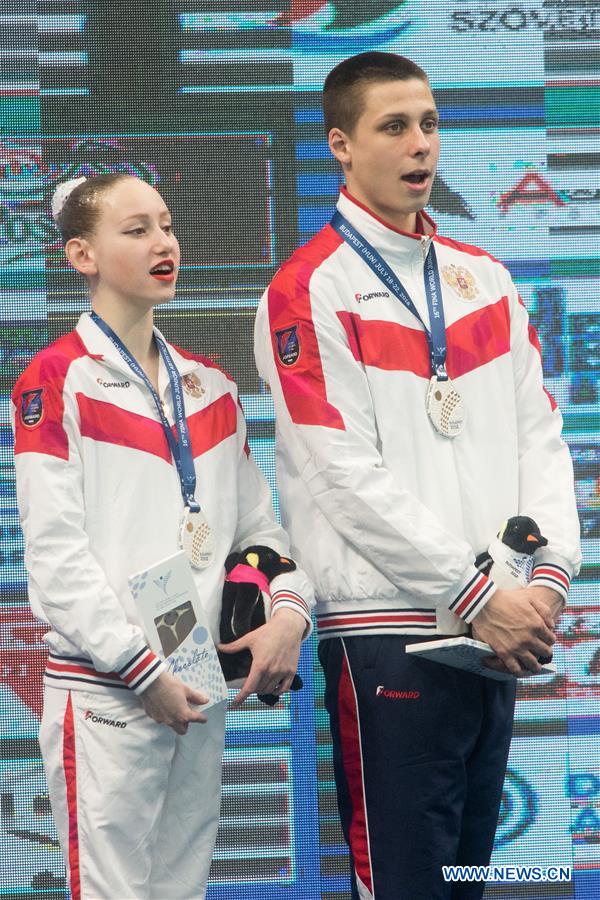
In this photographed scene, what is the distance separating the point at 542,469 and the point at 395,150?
0.73 m

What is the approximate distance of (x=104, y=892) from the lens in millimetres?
2412

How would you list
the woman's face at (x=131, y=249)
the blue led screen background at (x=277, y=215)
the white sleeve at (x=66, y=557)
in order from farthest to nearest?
the blue led screen background at (x=277, y=215), the woman's face at (x=131, y=249), the white sleeve at (x=66, y=557)

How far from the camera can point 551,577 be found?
253 centimetres

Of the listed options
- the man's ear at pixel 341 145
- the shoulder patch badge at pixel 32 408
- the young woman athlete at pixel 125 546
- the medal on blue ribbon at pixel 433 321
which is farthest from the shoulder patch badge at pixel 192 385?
the man's ear at pixel 341 145

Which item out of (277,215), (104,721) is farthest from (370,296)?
(277,215)

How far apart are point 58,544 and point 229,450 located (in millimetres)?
460

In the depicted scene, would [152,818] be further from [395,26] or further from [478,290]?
[395,26]

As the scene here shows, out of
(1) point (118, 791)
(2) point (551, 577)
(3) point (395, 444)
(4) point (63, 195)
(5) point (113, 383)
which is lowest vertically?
(1) point (118, 791)

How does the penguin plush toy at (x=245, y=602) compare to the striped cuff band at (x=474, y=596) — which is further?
the penguin plush toy at (x=245, y=602)

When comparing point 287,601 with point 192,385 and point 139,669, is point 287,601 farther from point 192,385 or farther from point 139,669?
point 192,385

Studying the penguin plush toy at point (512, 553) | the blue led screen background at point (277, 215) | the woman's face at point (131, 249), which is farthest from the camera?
the blue led screen background at point (277, 215)

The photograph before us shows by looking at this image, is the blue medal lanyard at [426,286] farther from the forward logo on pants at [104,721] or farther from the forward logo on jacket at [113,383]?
the forward logo on pants at [104,721]

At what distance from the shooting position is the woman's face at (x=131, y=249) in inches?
106

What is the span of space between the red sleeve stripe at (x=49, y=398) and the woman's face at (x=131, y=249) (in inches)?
6.3
